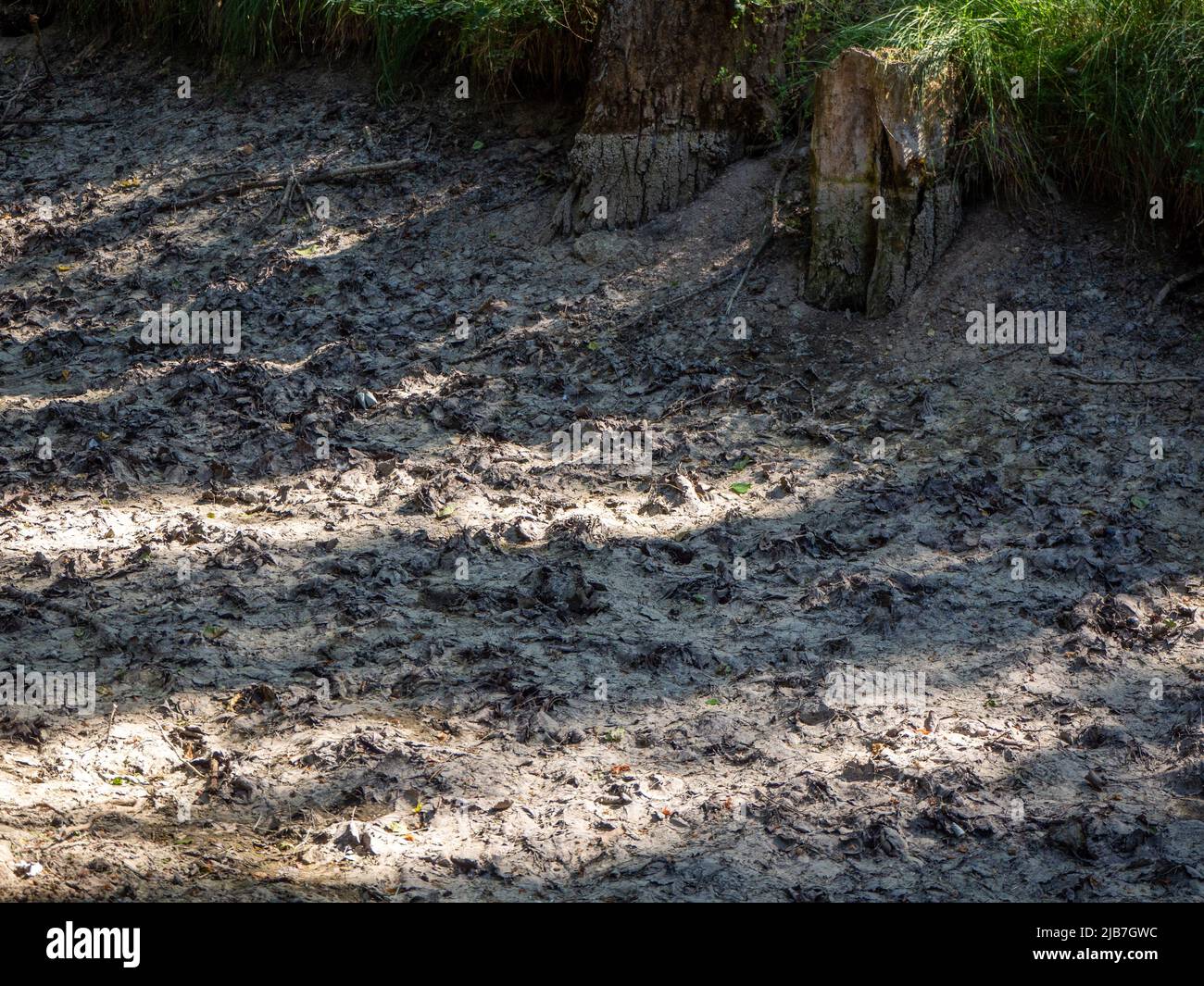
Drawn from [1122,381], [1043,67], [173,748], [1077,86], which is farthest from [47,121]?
[1122,381]

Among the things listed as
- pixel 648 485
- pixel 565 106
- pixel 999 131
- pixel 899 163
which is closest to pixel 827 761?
pixel 648 485

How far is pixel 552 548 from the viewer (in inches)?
175

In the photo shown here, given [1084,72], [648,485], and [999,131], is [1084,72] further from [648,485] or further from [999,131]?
[648,485]

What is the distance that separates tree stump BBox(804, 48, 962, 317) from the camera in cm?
521

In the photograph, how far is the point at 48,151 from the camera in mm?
7426

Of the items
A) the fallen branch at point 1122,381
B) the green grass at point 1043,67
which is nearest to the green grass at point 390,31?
the green grass at point 1043,67

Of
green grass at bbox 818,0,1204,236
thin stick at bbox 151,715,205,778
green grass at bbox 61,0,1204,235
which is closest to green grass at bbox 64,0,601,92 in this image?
green grass at bbox 61,0,1204,235

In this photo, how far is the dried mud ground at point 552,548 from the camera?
3072 millimetres

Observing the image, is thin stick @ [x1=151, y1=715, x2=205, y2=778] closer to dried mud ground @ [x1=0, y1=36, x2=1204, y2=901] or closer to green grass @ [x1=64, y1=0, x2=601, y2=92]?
dried mud ground @ [x1=0, y1=36, x2=1204, y2=901]

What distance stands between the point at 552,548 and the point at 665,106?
2.75 m

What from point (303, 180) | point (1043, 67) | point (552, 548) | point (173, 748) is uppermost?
point (1043, 67)

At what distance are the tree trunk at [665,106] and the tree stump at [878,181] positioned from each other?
80 cm

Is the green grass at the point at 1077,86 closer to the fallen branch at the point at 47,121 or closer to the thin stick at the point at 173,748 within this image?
the thin stick at the point at 173,748

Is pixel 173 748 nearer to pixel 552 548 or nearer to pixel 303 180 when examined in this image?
pixel 552 548
